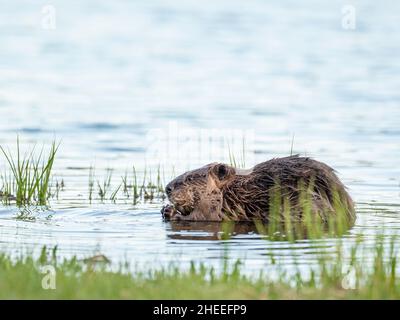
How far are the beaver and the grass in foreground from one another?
312 centimetres

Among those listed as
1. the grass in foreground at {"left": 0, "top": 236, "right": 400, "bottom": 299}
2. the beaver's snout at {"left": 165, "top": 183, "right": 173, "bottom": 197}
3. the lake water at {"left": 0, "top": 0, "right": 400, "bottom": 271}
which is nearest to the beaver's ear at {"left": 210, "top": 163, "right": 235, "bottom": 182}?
the beaver's snout at {"left": 165, "top": 183, "right": 173, "bottom": 197}

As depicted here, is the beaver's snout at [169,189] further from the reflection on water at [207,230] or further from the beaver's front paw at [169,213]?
the reflection on water at [207,230]

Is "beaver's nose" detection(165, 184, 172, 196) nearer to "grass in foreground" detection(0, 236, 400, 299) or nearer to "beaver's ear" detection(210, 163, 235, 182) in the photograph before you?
"beaver's ear" detection(210, 163, 235, 182)

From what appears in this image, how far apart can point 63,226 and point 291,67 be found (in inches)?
585

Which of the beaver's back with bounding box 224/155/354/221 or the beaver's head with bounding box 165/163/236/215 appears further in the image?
the beaver's head with bounding box 165/163/236/215

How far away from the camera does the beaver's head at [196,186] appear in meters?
10.3

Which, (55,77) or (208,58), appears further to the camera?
(208,58)

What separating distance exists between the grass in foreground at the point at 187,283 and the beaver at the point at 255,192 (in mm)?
3121

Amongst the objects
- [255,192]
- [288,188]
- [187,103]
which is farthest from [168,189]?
[187,103]

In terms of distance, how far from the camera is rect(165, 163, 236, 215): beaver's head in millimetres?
10297

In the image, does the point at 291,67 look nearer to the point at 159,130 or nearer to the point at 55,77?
the point at 55,77

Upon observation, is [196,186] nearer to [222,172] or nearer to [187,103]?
[222,172]
